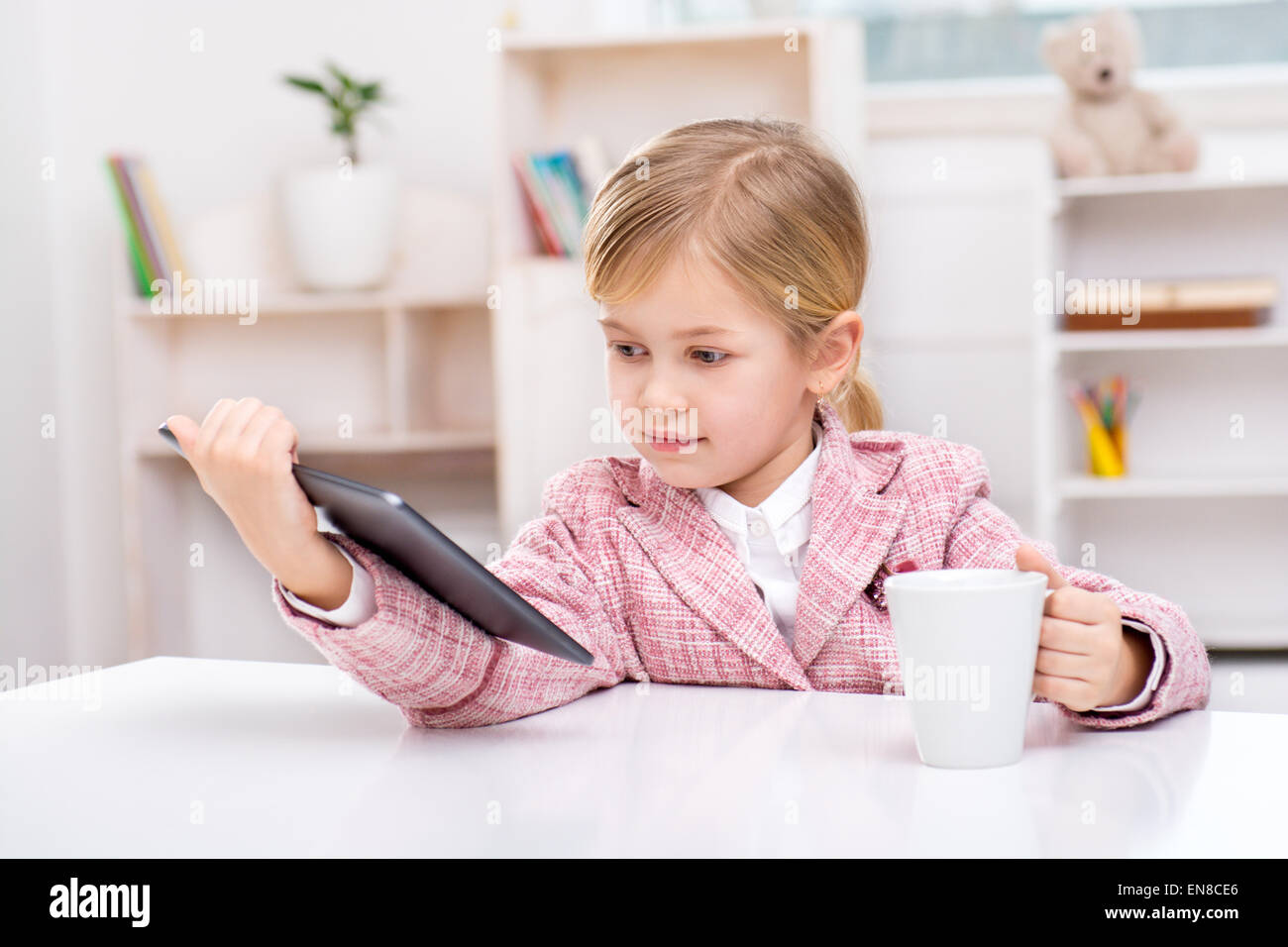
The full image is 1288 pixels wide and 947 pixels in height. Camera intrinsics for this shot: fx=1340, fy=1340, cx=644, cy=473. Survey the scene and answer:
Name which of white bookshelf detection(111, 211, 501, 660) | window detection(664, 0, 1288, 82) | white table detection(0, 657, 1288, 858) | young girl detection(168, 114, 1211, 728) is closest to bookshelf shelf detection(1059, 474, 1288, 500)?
window detection(664, 0, 1288, 82)

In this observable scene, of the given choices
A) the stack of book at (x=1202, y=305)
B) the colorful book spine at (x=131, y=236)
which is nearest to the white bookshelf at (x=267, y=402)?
the colorful book spine at (x=131, y=236)

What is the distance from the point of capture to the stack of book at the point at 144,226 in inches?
111

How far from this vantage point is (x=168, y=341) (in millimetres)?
3111

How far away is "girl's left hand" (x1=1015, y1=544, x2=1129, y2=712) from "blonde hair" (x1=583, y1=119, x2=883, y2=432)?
367mm

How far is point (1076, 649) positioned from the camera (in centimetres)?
71

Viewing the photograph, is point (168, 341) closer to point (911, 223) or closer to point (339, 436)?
point (339, 436)

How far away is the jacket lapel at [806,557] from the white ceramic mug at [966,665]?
0.86 ft

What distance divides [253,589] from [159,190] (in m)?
0.99

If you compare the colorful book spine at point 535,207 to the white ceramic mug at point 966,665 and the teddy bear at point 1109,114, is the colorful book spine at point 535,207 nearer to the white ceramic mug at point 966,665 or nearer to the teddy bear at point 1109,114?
the teddy bear at point 1109,114

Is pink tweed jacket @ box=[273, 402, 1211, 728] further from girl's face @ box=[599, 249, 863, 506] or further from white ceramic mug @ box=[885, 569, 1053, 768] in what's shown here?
white ceramic mug @ box=[885, 569, 1053, 768]

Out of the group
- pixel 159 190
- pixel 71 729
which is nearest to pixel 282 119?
pixel 159 190

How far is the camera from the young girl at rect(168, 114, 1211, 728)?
77 centimetres

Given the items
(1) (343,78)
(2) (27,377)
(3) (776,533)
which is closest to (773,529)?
(3) (776,533)

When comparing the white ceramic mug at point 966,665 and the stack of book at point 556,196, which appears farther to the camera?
the stack of book at point 556,196
